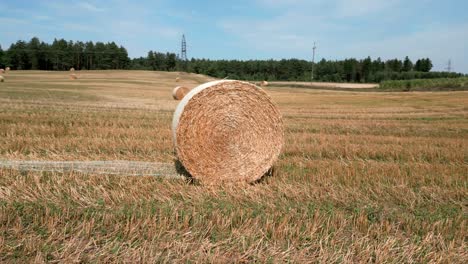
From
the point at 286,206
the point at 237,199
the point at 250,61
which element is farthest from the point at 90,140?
the point at 250,61

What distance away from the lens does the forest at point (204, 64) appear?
9088 cm

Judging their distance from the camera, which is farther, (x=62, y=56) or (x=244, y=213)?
(x=62, y=56)

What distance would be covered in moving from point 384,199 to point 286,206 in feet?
4.54

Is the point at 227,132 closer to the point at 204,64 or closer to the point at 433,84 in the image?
the point at 433,84

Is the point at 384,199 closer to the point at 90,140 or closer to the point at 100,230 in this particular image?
the point at 100,230

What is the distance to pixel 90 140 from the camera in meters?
8.60

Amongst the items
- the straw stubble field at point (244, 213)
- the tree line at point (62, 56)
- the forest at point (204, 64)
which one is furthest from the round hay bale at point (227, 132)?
the tree line at point (62, 56)

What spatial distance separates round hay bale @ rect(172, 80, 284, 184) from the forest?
86.3 meters

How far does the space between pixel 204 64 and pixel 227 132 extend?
318 ft

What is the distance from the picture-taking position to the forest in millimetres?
90875

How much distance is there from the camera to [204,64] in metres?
101

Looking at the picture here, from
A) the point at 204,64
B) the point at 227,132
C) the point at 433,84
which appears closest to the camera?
the point at 227,132

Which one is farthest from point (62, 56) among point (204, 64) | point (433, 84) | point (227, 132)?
point (227, 132)

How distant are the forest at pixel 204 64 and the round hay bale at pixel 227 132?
283ft
